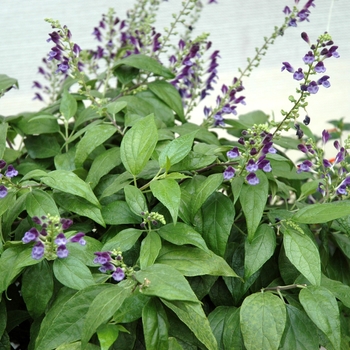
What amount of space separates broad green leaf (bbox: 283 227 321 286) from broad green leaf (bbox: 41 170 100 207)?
7.8 inches

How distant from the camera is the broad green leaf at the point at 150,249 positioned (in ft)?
1.89

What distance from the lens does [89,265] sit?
60cm

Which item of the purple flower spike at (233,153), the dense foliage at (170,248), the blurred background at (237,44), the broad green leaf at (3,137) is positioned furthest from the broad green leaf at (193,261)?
the blurred background at (237,44)

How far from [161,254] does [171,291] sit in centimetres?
9

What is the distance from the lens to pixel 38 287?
24.2 inches

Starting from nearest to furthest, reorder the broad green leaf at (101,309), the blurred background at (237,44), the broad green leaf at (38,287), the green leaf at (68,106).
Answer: the broad green leaf at (101,309), the broad green leaf at (38,287), the green leaf at (68,106), the blurred background at (237,44)

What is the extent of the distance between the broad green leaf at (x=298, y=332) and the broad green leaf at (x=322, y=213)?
90 mm

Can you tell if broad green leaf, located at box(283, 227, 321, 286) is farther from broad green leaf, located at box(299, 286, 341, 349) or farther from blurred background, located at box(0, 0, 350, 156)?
blurred background, located at box(0, 0, 350, 156)

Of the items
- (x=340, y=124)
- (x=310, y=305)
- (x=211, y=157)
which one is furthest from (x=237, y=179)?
(x=340, y=124)

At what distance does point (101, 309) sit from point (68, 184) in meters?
0.15

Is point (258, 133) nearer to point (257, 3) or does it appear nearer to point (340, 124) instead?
point (340, 124)

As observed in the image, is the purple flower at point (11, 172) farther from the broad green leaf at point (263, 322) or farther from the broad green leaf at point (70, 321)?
the broad green leaf at point (263, 322)

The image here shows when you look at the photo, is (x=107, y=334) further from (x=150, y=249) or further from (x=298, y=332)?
(x=298, y=332)

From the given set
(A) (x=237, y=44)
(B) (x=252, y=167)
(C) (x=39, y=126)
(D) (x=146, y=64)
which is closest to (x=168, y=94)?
(D) (x=146, y=64)
